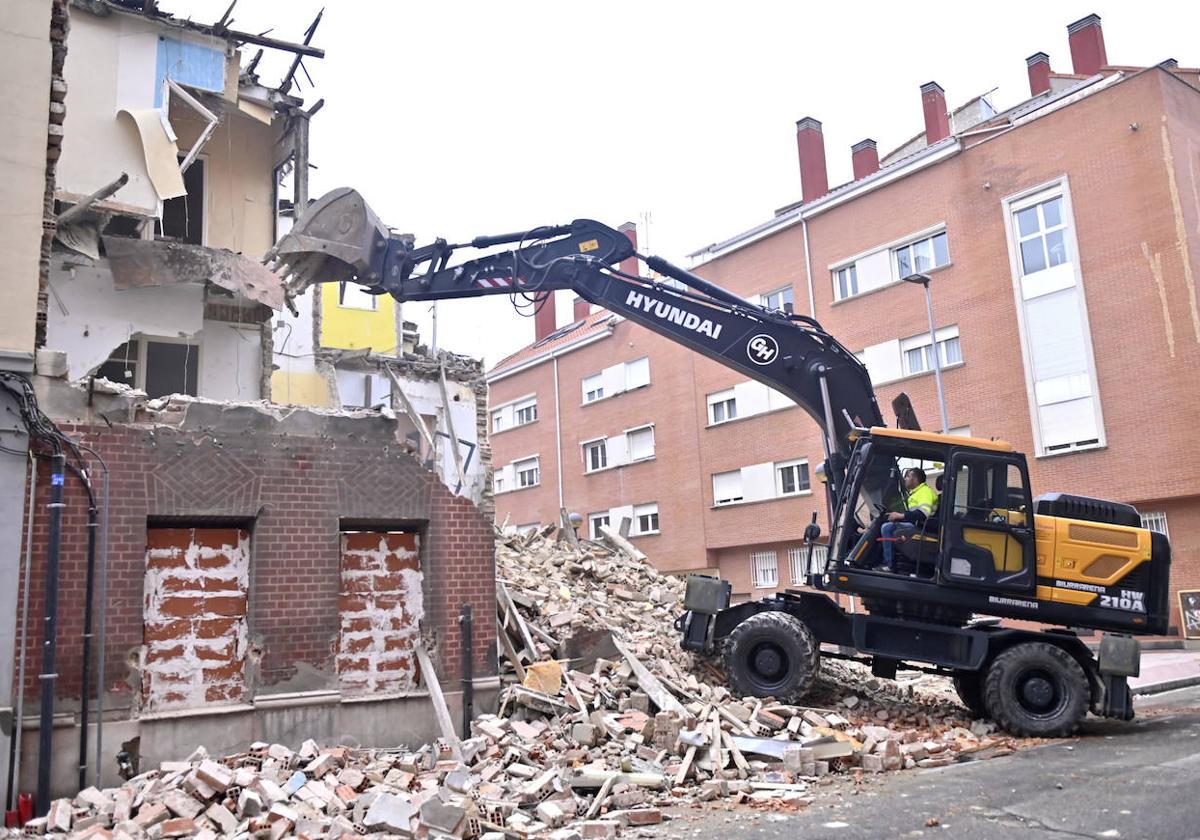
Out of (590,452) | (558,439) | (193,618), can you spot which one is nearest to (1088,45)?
(590,452)

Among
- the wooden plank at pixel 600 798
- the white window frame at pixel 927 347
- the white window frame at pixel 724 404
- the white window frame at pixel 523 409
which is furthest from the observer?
the white window frame at pixel 523 409

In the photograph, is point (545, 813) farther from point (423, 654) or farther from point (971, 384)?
point (971, 384)

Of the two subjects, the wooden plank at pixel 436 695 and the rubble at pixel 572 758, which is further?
the wooden plank at pixel 436 695

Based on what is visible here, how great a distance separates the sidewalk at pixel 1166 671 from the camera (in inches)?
590

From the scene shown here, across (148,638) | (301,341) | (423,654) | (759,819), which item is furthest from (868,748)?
(301,341)

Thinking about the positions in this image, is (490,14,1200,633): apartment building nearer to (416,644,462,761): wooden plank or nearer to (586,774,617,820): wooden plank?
(416,644,462,761): wooden plank

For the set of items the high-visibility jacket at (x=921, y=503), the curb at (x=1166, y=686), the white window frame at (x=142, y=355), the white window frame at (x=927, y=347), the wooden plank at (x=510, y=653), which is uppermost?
the white window frame at (x=927, y=347)

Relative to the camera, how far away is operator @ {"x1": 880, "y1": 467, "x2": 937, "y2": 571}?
10414 mm

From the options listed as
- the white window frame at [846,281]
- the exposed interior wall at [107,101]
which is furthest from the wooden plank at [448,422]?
the white window frame at [846,281]

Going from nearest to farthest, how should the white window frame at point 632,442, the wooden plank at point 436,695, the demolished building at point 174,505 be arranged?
1. the demolished building at point 174,505
2. the wooden plank at point 436,695
3. the white window frame at point 632,442

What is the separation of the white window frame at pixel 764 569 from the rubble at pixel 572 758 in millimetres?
16441

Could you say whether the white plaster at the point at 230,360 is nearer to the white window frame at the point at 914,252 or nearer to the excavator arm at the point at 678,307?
the excavator arm at the point at 678,307

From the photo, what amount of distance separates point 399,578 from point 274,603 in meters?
1.36

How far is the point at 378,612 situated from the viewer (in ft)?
32.1
